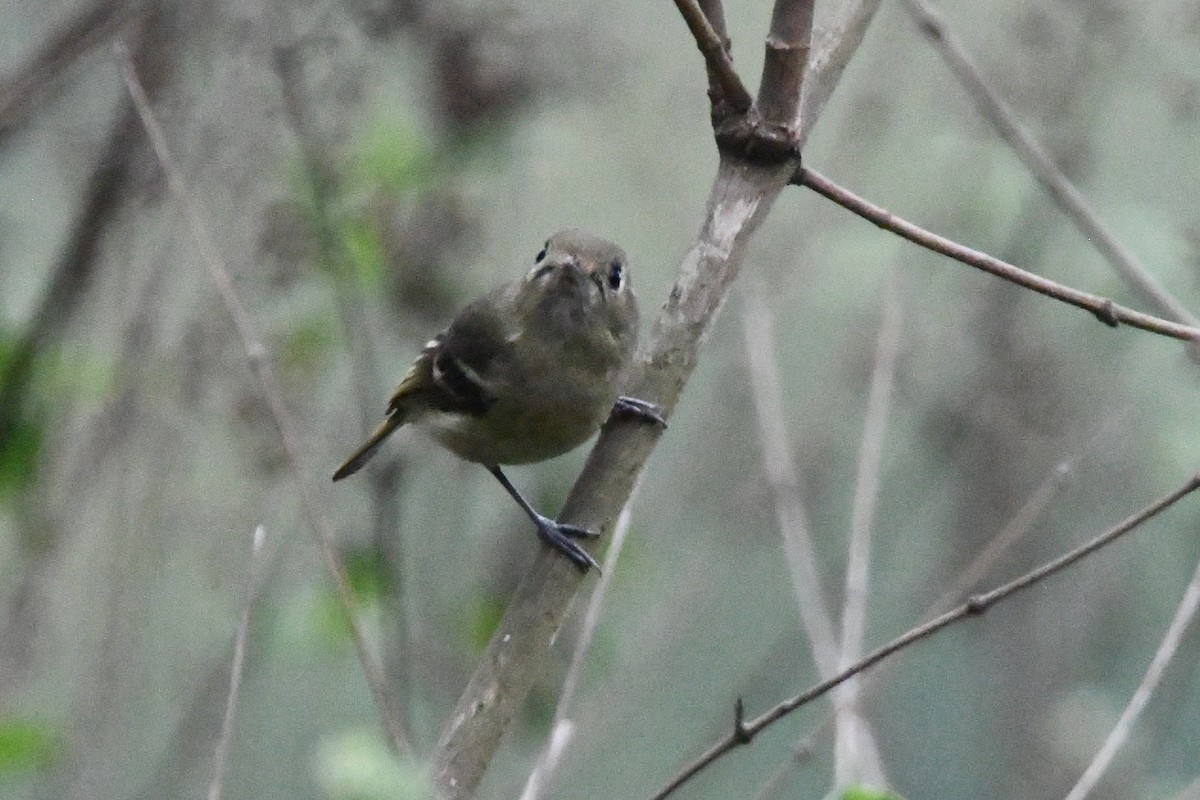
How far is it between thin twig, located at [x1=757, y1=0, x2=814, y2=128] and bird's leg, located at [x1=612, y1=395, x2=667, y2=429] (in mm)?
406

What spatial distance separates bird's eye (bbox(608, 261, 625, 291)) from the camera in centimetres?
286

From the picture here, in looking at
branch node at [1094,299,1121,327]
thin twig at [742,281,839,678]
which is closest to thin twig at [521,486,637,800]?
thin twig at [742,281,839,678]

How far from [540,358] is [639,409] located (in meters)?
0.78

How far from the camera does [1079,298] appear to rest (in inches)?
74.4

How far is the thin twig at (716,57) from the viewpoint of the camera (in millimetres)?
1880

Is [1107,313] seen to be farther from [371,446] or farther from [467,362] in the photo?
[371,446]

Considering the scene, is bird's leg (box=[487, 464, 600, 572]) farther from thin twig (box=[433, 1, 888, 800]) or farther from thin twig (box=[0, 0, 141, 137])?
thin twig (box=[0, 0, 141, 137])

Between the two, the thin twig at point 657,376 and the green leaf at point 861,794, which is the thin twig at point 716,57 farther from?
the green leaf at point 861,794

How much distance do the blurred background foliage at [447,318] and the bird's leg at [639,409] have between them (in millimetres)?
653

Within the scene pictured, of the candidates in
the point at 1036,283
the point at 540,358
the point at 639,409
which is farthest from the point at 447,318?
the point at 1036,283

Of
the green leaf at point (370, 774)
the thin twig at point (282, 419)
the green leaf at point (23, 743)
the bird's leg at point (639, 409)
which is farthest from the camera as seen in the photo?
the green leaf at point (23, 743)

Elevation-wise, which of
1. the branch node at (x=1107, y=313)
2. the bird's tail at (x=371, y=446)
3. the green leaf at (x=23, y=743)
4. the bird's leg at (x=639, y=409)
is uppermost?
the branch node at (x=1107, y=313)

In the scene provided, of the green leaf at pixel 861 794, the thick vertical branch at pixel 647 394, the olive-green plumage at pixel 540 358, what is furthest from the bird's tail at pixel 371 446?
the green leaf at pixel 861 794

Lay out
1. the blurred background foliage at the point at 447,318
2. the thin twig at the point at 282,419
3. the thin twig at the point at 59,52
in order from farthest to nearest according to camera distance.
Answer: the blurred background foliage at the point at 447,318 → the thin twig at the point at 59,52 → the thin twig at the point at 282,419
